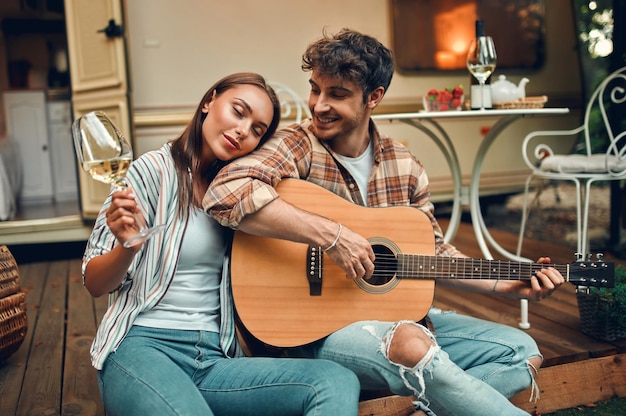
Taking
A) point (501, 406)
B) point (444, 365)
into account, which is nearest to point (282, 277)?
point (444, 365)

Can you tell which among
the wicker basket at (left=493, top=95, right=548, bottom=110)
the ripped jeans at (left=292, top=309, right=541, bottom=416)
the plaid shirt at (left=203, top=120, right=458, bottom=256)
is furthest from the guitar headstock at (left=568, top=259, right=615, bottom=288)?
the wicker basket at (left=493, top=95, right=548, bottom=110)

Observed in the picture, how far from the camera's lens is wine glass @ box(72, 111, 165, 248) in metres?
1.28

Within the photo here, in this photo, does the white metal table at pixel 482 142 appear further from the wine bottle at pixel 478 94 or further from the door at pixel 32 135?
the door at pixel 32 135

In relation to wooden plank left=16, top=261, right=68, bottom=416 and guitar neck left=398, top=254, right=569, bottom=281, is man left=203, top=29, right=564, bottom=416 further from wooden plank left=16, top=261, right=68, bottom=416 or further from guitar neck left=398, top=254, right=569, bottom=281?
wooden plank left=16, top=261, right=68, bottom=416

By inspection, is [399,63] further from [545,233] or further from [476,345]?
[476,345]

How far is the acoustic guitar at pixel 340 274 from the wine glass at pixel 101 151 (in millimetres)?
498

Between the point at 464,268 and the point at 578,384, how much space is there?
67 centimetres

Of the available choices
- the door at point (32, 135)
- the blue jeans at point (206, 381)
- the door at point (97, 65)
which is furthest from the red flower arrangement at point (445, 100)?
the door at point (32, 135)

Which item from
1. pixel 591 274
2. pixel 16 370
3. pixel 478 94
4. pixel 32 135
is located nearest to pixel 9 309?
pixel 16 370

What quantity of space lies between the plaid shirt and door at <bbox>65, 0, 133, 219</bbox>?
244 centimetres

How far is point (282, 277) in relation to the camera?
1.75 meters

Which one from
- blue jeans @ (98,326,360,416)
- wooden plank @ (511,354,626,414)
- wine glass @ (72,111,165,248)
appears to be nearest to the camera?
wine glass @ (72,111,165,248)

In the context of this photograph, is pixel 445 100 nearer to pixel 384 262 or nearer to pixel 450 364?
pixel 384 262

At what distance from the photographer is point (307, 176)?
6.16 ft
